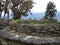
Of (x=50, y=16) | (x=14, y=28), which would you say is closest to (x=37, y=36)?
(x=14, y=28)

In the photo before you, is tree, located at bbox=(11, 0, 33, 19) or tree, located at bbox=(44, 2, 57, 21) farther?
tree, located at bbox=(11, 0, 33, 19)

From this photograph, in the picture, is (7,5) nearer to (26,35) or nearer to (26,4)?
(26,4)

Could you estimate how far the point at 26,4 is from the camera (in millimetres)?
16406

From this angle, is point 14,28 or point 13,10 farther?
point 13,10

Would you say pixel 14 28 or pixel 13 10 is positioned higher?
pixel 13 10

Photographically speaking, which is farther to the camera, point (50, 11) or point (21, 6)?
point (21, 6)

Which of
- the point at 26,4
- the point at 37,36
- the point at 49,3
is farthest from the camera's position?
the point at 26,4

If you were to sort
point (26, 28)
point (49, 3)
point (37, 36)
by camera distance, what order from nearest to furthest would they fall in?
point (37, 36) < point (26, 28) < point (49, 3)

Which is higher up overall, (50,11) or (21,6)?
(21,6)

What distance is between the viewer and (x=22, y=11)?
16688mm

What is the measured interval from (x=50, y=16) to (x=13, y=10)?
3.68 meters

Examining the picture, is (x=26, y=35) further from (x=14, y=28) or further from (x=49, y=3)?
(x=49, y=3)

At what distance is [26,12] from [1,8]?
2388mm

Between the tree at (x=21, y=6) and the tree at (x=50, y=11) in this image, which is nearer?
the tree at (x=50, y=11)
